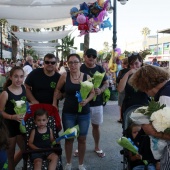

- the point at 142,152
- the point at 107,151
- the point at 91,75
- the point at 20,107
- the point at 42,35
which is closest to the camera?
the point at 142,152

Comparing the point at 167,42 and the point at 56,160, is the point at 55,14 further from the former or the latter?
the point at 167,42

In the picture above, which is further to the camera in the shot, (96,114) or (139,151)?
(96,114)

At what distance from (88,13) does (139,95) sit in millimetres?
3063

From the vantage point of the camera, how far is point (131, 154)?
3.16 metres

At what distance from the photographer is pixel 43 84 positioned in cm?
386

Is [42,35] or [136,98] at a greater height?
[42,35]

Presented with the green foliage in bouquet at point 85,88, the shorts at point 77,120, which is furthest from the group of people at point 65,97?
the green foliage in bouquet at point 85,88

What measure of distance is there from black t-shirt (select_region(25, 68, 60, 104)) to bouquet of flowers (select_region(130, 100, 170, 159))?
6.12ft

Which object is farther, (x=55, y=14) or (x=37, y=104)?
(x=55, y=14)

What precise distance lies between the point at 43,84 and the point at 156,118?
2.16 m

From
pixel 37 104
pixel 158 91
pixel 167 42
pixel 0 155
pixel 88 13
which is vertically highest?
pixel 167 42

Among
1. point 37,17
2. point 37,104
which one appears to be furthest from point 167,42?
point 37,104

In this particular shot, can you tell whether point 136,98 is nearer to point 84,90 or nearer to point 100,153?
point 84,90

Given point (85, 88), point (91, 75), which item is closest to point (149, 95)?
point (85, 88)
